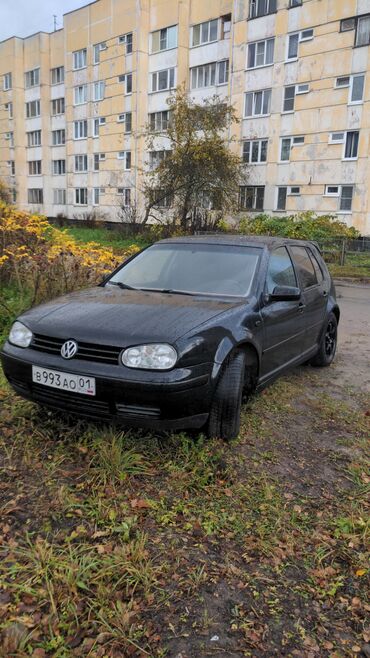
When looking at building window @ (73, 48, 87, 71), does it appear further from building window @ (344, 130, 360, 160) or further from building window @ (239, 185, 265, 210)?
building window @ (344, 130, 360, 160)

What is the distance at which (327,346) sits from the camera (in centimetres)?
616

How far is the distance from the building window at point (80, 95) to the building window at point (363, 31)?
72.5 ft

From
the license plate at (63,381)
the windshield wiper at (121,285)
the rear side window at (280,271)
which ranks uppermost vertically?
the rear side window at (280,271)

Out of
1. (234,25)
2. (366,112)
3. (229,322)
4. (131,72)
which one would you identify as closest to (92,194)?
(131,72)

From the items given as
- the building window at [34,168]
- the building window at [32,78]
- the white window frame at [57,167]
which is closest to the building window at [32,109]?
the building window at [32,78]

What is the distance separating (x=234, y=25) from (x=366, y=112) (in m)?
10.0

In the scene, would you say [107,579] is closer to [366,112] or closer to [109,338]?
[109,338]

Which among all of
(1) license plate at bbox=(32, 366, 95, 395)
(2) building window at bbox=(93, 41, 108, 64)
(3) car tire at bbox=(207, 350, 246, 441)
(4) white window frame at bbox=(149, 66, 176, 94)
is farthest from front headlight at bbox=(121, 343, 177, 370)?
(2) building window at bbox=(93, 41, 108, 64)

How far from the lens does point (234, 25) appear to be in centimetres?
2830

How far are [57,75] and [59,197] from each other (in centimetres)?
1020

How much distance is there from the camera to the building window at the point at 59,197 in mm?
41809

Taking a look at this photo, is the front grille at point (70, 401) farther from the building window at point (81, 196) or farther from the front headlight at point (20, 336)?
the building window at point (81, 196)

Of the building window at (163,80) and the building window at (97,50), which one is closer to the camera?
the building window at (163,80)

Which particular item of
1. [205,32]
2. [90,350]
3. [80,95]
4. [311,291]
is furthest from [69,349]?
[80,95]
